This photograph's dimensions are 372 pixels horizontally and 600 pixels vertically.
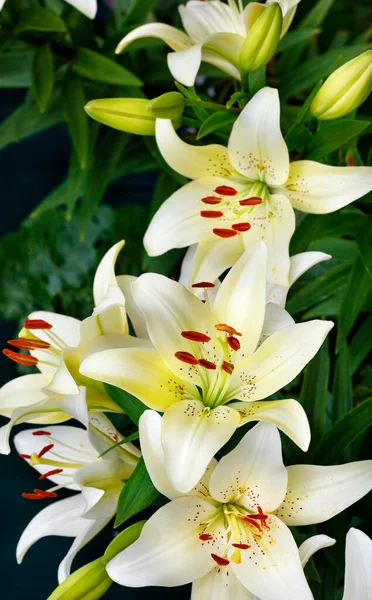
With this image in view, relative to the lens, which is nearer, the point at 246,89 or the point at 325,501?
the point at 325,501

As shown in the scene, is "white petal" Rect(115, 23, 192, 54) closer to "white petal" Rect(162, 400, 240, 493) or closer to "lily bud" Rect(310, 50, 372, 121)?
"lily bud" Rect(310, 50, 372, 121)

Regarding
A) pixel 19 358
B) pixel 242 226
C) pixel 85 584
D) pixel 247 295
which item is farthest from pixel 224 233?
pixel 85 584

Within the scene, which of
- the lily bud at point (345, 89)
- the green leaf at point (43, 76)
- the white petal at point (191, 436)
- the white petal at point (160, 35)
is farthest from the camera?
the green leaf at point (43, 76)

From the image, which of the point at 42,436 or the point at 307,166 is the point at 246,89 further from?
the point at 42,436

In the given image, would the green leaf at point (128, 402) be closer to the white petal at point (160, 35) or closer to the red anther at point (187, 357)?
the red anther at point (187, 357)

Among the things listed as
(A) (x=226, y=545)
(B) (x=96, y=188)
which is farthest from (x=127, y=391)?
(B) (x=96, y=188)

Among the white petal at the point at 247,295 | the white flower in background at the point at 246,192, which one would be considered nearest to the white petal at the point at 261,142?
the white flower in background at the point at 246,192

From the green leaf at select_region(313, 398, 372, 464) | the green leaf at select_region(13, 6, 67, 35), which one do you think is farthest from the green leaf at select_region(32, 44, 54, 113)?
the green leaf at select_region(313, 398, 372, 464)

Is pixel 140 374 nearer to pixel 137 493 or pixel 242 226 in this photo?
pixel 137 493
